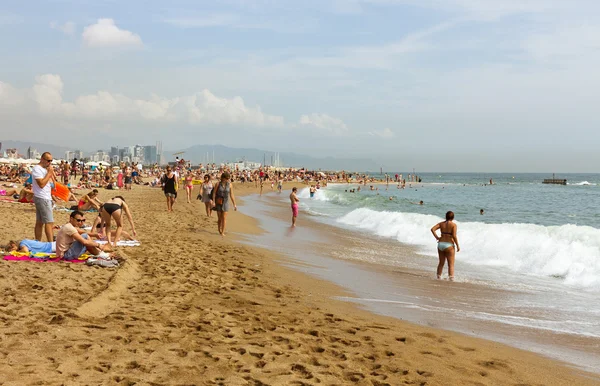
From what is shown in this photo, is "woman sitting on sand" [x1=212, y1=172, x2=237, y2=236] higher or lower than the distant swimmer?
higher

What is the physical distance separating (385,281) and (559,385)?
434 centimetres

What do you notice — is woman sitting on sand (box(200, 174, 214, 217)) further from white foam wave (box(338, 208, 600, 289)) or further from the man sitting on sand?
the man sitting on sand

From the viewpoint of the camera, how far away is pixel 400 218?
19.5 meters

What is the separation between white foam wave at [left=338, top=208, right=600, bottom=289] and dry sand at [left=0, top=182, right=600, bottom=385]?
5356mm

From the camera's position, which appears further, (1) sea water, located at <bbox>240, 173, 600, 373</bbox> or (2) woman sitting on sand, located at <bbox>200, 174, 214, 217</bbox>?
(2) woman sitting on sand, located at <bbox>200, 174, 214, 217</bbox>

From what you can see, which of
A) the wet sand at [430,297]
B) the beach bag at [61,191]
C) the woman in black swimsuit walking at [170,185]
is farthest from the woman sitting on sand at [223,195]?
the beach bag at [61,191]

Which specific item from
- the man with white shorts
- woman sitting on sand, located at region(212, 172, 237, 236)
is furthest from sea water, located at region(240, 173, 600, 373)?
the man with white shorts

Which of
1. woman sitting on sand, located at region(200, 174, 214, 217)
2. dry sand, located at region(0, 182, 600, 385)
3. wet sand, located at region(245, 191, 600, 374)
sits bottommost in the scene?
wet sand, located at region(245, 191, 600, 374)

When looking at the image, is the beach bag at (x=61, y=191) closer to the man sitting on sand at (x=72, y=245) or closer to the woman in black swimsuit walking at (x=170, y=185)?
the woman in black swimsuit walking at (x=170, y=185)

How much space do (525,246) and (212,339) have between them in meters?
10.1

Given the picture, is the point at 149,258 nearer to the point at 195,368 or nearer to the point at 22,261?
the point at 22,261

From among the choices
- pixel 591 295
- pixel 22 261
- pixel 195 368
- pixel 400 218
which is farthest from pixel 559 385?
pixel 400 218

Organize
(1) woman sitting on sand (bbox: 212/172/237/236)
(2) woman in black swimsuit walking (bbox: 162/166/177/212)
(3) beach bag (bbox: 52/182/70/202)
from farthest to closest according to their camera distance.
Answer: (2) woman in black swimsuit walking (bbox: 162/166/177/212)
(3) beach bag (bbox: 52/182/70/202)
(1) woman sitting on sand (bbox: 212/172/237/236)

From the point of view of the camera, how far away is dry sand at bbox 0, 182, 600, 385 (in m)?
3.74
